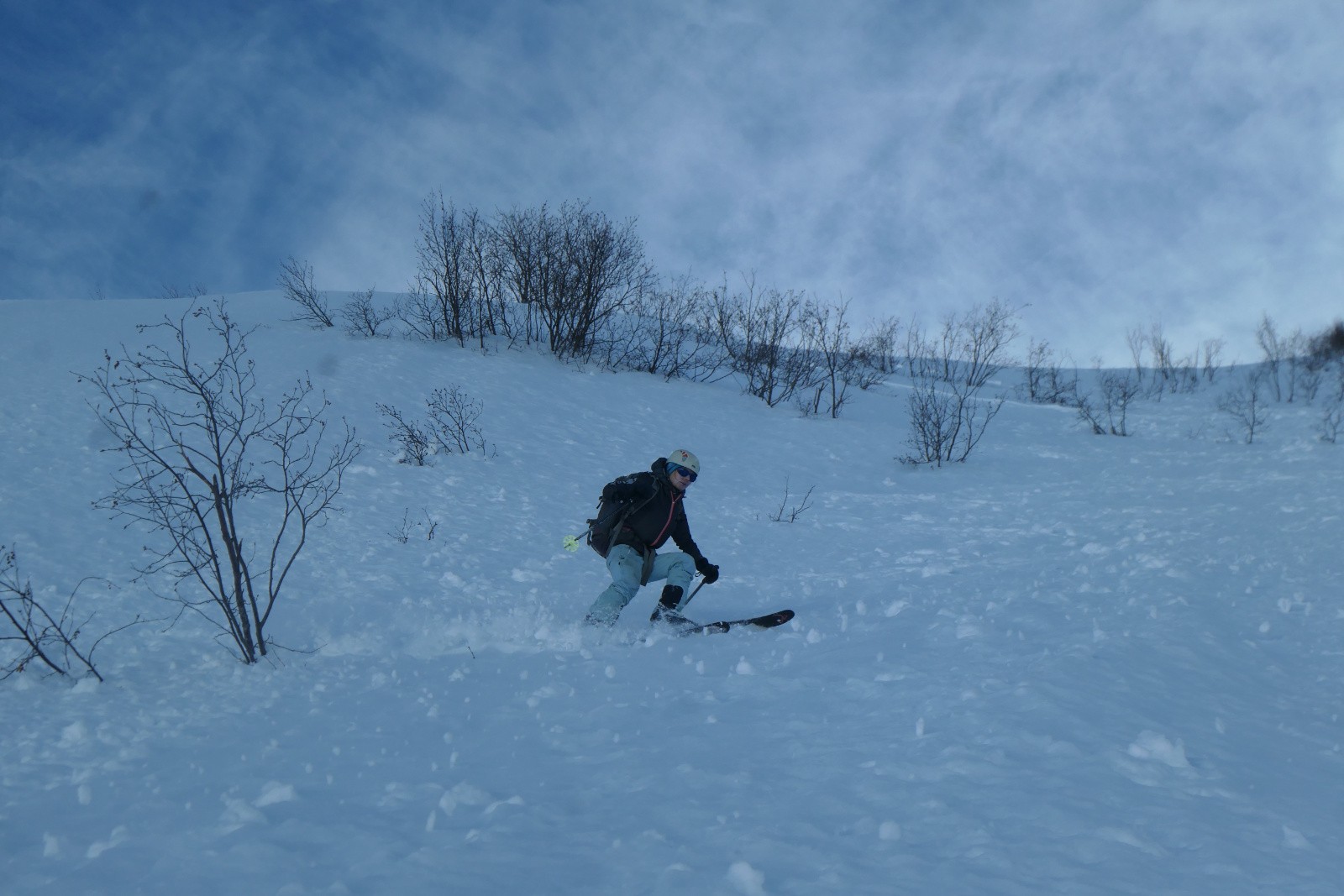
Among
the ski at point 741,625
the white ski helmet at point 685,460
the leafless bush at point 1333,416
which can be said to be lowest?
the ski at point 741,625

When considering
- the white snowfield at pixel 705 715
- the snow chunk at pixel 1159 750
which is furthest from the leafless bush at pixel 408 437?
the snow chunk at pixel 1159 750

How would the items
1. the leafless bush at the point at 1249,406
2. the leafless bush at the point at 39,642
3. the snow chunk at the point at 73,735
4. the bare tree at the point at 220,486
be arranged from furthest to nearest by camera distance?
1. the leafless bush at the point at 1249,406
2. the bare tree at the point at 220,486
3. the leafless bush at the point at 39,642
4. the snow chunk at the point at 73,735

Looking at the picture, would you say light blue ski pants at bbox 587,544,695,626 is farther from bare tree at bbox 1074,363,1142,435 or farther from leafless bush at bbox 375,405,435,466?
bare tree at bbox 1074,363,1142,435

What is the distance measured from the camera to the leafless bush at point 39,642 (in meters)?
4.07

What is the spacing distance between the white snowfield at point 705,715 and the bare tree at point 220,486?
12.7 inches

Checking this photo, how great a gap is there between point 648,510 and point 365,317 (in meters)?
15.3

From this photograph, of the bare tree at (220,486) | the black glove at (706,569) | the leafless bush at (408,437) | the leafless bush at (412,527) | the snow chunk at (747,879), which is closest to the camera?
the snow chunk at (747,879)

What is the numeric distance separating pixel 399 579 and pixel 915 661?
458 centimetres

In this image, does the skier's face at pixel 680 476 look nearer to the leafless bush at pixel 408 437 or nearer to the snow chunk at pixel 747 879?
the snow chunk at pixel 747 879

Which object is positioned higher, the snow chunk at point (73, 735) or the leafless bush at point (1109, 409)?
the leafless bush at point (1109, 409)

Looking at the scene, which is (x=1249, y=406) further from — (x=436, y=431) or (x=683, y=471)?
(x=436, y=431)

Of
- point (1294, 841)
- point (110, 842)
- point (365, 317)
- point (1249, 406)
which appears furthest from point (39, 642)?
point (1249, 406)

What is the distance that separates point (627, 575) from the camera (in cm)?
548

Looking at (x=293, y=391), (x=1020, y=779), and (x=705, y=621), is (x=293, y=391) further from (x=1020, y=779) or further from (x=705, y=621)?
(x=1020, y=779)
